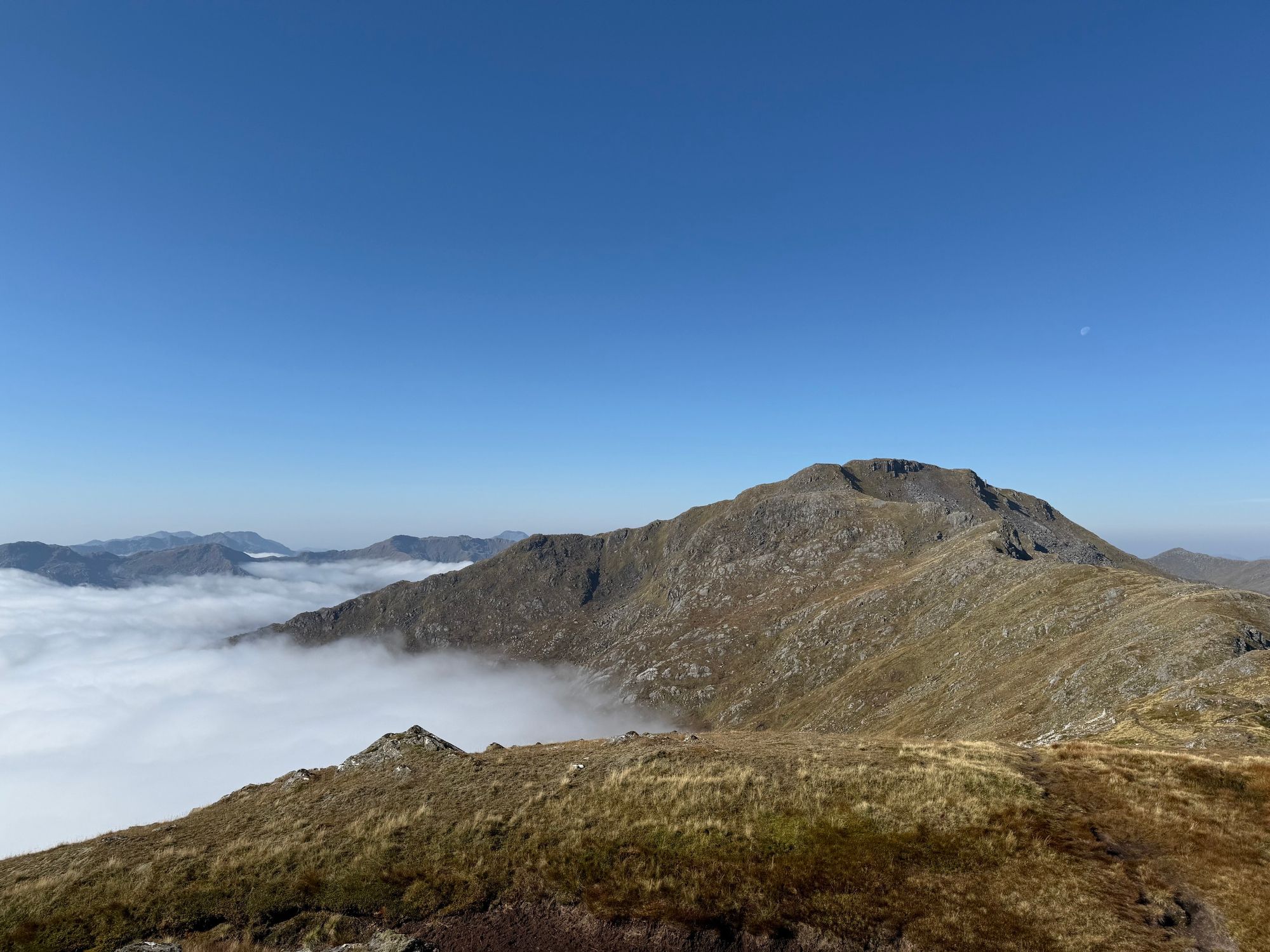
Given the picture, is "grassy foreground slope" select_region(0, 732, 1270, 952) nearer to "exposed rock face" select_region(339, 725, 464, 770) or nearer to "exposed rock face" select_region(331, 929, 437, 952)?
"exposed rock face" select_region(331, 929, 437, 952)

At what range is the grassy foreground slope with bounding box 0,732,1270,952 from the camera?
1745 cm

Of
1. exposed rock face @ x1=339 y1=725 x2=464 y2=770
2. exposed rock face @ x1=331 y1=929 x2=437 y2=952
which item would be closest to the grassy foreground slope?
exposed rock face @ x1=331 y1=929 x2=437 y2=952

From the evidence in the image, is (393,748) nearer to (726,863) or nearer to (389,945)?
(389,945)

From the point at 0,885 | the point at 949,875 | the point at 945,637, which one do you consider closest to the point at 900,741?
the point at 949,875

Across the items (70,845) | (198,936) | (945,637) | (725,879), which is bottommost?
(945,637)

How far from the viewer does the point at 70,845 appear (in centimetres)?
2852

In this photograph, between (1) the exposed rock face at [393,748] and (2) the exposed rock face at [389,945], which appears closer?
(2) the exposed rock face at [389,945]

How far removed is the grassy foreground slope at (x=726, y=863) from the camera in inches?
687

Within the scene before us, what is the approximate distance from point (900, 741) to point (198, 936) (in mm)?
42787

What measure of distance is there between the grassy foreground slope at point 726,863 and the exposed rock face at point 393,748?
573cm

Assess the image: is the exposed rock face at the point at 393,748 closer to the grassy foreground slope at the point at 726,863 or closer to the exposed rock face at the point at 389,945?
the grassy foreground slope at the point at 726,863

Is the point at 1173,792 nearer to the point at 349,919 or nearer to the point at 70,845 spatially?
the point at 349,919

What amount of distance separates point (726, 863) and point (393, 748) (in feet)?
94.9

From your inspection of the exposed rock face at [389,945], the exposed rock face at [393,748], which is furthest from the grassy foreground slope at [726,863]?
the exposed rock face at [393,748]
